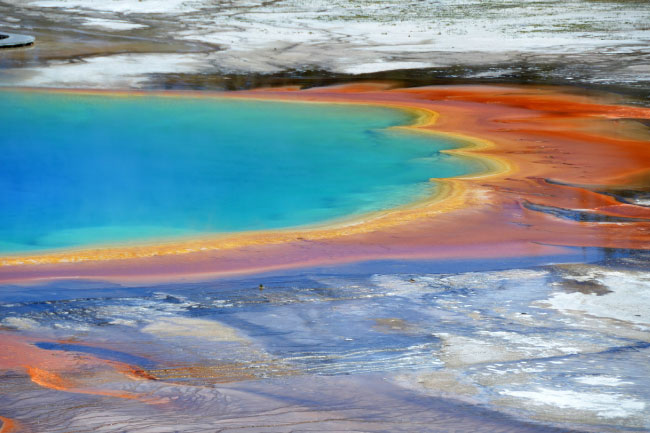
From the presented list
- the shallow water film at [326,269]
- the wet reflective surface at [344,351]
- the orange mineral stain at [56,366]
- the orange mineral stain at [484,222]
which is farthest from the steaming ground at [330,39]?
the orange mineral stain at [56,366]

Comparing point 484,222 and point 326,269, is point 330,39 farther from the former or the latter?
point 326,269

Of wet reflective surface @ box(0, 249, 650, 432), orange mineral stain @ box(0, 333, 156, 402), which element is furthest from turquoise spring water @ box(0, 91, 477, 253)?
orange mineral stain @ box(0, 333, 156, 402)

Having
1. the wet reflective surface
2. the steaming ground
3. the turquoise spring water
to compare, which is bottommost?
the turquoise spring water

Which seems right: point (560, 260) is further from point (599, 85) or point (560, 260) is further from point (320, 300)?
point (599, 85)

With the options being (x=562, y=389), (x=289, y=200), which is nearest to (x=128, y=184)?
(x=289, y=200)

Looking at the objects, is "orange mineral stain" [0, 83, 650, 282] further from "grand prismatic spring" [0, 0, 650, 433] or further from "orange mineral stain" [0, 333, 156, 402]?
"orange mineral stain" [0, 333, 156, 402]

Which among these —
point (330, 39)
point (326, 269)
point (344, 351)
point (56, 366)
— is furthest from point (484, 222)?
point (330, 39)

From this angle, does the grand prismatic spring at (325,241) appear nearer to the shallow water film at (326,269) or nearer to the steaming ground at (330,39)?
the shallow water film at (326,269)
